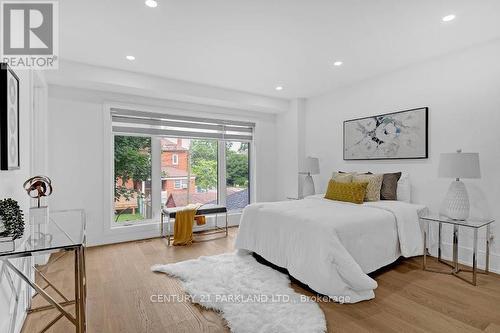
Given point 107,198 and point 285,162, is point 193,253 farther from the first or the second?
point 285,162

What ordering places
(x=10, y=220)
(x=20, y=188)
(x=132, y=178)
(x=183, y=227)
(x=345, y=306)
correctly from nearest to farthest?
(x=10, y=220) → (x=20, y=188) → (x=345, y=306) → (x=183, y=227) → (x=132, y=178)

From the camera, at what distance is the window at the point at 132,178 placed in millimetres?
4145

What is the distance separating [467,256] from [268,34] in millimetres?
3337

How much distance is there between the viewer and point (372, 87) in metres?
4.03

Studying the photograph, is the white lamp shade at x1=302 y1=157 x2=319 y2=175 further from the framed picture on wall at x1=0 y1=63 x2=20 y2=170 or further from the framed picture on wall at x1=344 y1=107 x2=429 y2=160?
the framed picture on wall at x1=0 y1=63 x2=20 y2=170

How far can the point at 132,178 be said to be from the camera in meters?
4.23

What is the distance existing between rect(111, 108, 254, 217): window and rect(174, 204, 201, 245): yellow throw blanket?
61 cm

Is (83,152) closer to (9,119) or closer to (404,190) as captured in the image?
(9,119)

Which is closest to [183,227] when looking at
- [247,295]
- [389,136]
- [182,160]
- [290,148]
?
[182,160]

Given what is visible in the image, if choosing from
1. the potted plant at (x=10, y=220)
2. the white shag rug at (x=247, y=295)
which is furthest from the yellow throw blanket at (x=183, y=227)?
the potted plant at (x=10, y=220)

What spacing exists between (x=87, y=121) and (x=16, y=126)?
2.05 meters

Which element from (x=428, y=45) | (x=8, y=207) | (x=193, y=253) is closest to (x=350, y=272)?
(x=193, y=253)

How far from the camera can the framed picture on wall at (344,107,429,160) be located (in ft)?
11.3

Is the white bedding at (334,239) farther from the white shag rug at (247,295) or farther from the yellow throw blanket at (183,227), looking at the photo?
the yellow throw blanket at (183,227)
